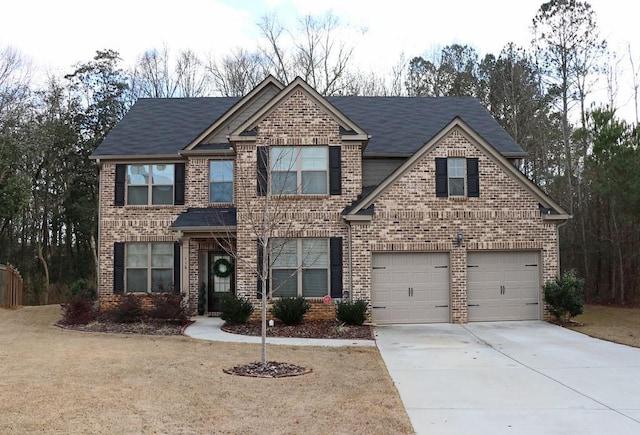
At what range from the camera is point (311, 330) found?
15398 millimetres

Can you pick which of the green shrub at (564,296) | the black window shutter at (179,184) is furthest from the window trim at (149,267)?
the green shrub at (564,296)

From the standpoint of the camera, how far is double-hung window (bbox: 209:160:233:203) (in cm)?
1900

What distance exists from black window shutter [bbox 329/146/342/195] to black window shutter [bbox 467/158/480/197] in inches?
142

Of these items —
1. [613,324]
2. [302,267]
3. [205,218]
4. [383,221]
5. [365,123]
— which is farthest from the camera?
[365,123]

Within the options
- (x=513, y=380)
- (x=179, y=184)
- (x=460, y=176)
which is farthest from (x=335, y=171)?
(x=513, y=380)

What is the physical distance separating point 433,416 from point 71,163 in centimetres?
3151

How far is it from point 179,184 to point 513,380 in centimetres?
1283

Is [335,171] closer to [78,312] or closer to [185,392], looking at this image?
[78,312]

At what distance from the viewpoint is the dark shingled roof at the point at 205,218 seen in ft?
57.6

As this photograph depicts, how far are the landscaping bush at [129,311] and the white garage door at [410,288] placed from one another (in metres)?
6.45

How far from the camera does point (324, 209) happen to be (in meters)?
17.2

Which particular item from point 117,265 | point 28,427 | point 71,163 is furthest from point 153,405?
point 71,163

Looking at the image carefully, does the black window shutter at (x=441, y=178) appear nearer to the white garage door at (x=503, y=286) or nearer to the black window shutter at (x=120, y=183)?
the white garage door at (x=503, y=286)

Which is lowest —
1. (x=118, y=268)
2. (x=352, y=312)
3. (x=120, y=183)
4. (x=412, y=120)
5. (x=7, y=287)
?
(x=352, y=312)
